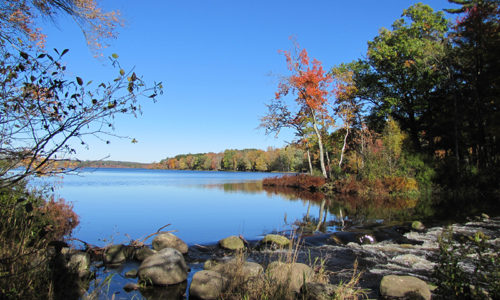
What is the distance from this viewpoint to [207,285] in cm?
501

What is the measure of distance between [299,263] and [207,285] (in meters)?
1.61

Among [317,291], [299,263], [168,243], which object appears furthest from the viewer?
[168,243]

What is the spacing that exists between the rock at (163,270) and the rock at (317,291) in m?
2.81

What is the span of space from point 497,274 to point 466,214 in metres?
11.7

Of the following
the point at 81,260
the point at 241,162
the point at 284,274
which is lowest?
the point at 81,260

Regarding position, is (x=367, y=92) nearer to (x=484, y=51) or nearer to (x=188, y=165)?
(x=484, y=51)

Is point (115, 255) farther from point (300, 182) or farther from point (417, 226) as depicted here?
point (300, 182)

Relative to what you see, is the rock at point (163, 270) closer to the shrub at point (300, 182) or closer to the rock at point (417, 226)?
the rock at point (417, 226)

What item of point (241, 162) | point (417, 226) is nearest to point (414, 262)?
point (417, 226)

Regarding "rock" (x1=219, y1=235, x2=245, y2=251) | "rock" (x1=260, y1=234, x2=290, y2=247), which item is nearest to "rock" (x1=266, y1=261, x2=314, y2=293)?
"rock" (x1=260, y1=234, x2=290, y2=247)

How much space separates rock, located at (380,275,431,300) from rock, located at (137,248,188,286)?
363 cm

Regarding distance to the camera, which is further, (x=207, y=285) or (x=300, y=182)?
(x=300, y=182)

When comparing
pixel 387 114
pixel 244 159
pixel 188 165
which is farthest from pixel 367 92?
pixel 188 165

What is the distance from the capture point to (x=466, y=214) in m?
12.9
